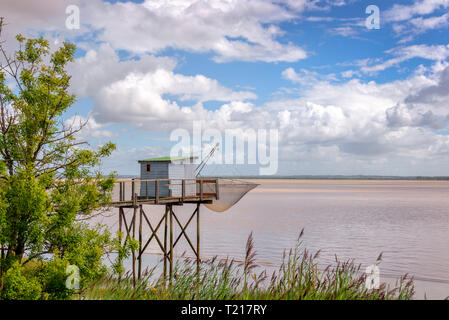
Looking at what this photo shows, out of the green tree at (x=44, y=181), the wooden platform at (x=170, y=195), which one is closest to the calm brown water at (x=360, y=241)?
the wooden platform at (x=170, y=195)

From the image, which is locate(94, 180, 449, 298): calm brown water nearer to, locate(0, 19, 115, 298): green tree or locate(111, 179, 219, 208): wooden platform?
locate(111, 179, 219, 208): wooden platform

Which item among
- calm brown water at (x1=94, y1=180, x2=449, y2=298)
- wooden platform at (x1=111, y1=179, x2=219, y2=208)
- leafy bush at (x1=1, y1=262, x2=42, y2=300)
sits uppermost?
wooden platform at (x1=111, y1=179, x2=219, y2=208)

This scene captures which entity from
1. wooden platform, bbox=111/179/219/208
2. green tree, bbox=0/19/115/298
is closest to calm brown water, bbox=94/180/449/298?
wooden platform, bbox=111/179/219/208

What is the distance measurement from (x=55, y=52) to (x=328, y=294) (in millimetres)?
10186

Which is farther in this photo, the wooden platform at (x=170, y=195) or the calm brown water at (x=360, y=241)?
the calm brown water at (x=360, y=241)

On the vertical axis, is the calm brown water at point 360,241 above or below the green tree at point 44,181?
below

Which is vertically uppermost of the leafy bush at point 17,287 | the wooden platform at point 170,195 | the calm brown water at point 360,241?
the wooden platform at point 170,195

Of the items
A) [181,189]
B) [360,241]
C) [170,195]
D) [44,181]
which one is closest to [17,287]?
[44,181]

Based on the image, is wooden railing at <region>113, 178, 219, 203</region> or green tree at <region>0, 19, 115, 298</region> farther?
wooden railing at <region>113, 178, 219, 203</region>

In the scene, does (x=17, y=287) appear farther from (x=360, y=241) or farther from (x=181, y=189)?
(x=360, y=241)

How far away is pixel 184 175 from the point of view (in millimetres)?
27656

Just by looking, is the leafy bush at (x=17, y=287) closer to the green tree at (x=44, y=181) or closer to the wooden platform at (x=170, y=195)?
the green tree at (x=44, y=181)
